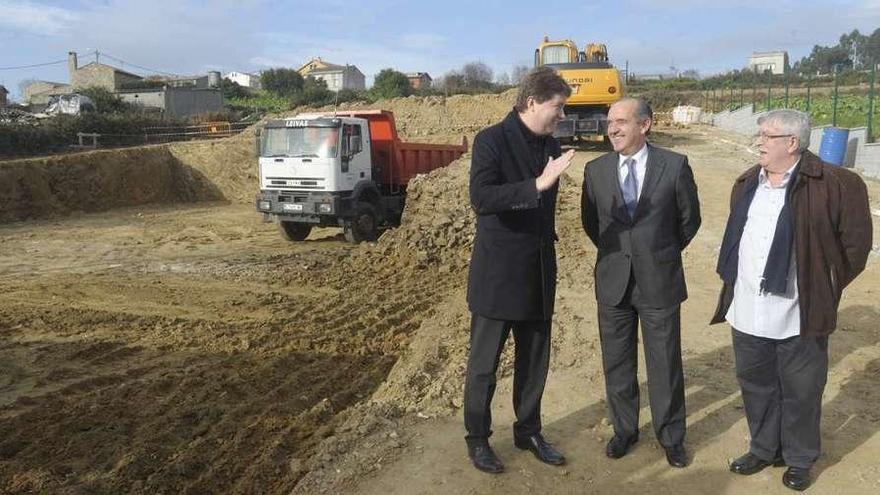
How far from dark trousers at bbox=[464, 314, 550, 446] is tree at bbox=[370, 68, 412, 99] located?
39682 mm

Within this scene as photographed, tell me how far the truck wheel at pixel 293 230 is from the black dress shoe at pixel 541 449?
10.2 m

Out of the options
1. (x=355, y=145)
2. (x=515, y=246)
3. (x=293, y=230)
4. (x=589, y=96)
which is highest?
(x=589, y=96)

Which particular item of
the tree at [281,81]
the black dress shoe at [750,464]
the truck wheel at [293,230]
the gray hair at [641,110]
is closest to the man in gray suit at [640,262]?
the gray hair at [641,110]

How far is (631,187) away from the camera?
11.5ft

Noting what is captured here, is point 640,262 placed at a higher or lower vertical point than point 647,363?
higher

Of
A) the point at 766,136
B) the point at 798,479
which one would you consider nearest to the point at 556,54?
the point at 766,136

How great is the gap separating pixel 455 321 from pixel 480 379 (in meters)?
A: 3.06

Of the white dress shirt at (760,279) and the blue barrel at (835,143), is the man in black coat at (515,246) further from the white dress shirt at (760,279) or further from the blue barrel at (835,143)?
the blue barrel at (835,143)

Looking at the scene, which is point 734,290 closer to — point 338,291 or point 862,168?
point 338,291

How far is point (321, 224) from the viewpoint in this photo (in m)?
12.4

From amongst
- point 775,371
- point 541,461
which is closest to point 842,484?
point 775,371

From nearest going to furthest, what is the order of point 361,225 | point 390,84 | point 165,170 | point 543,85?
point 543,85 → point 361,225 → point 165,170 → point 390,84

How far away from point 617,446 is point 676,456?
304mm

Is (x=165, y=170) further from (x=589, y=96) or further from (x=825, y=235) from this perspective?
(x=825, y=235)
